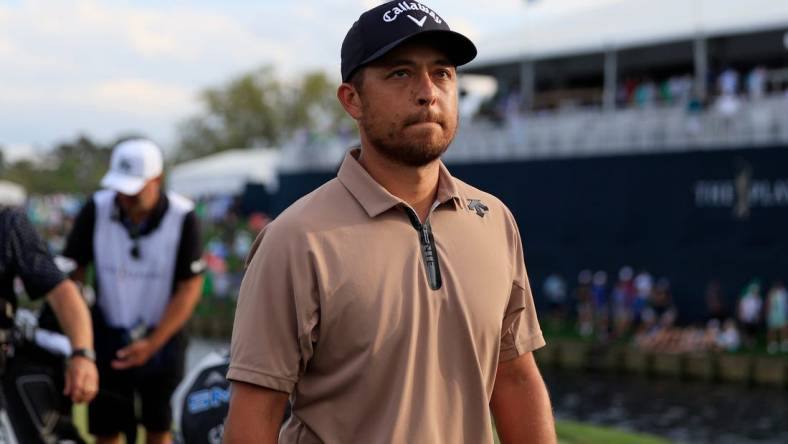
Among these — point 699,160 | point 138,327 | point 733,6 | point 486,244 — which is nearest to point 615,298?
point 699,160

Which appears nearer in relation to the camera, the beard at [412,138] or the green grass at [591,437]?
the beard at [412,138]

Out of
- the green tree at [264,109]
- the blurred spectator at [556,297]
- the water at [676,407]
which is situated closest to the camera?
the water at [676,407]

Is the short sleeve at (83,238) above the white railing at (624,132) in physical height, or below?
below

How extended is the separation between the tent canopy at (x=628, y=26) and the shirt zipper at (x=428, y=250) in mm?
33785

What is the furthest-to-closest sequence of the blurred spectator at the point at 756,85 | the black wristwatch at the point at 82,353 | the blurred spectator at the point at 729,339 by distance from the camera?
the blurred spectator at the point at 756,85 < the blurred spectator at the point at 729,339 < the black wristwatch at the point at 82,353

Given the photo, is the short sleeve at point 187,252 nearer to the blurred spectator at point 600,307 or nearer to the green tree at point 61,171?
the blurred spectator at point 600,307

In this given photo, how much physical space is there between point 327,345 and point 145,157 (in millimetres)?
3276

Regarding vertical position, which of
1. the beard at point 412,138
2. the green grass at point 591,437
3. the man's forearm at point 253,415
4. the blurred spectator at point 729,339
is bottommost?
the blurred spectator at point 729,339

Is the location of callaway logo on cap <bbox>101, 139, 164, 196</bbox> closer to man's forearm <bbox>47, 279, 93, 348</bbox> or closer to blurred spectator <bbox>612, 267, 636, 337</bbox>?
man's forearm <bbox>47, 279, 93, 348</bbox>

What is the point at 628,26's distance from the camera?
39.5 m

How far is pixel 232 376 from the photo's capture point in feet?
9.55

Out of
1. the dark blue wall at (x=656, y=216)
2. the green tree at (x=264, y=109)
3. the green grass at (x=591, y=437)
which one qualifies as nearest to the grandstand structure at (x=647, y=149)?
the dark blue wall at (x=656, y=216)

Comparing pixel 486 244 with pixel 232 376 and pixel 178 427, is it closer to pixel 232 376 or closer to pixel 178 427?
pixel 232 376

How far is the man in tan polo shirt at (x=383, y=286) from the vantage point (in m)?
2.90
